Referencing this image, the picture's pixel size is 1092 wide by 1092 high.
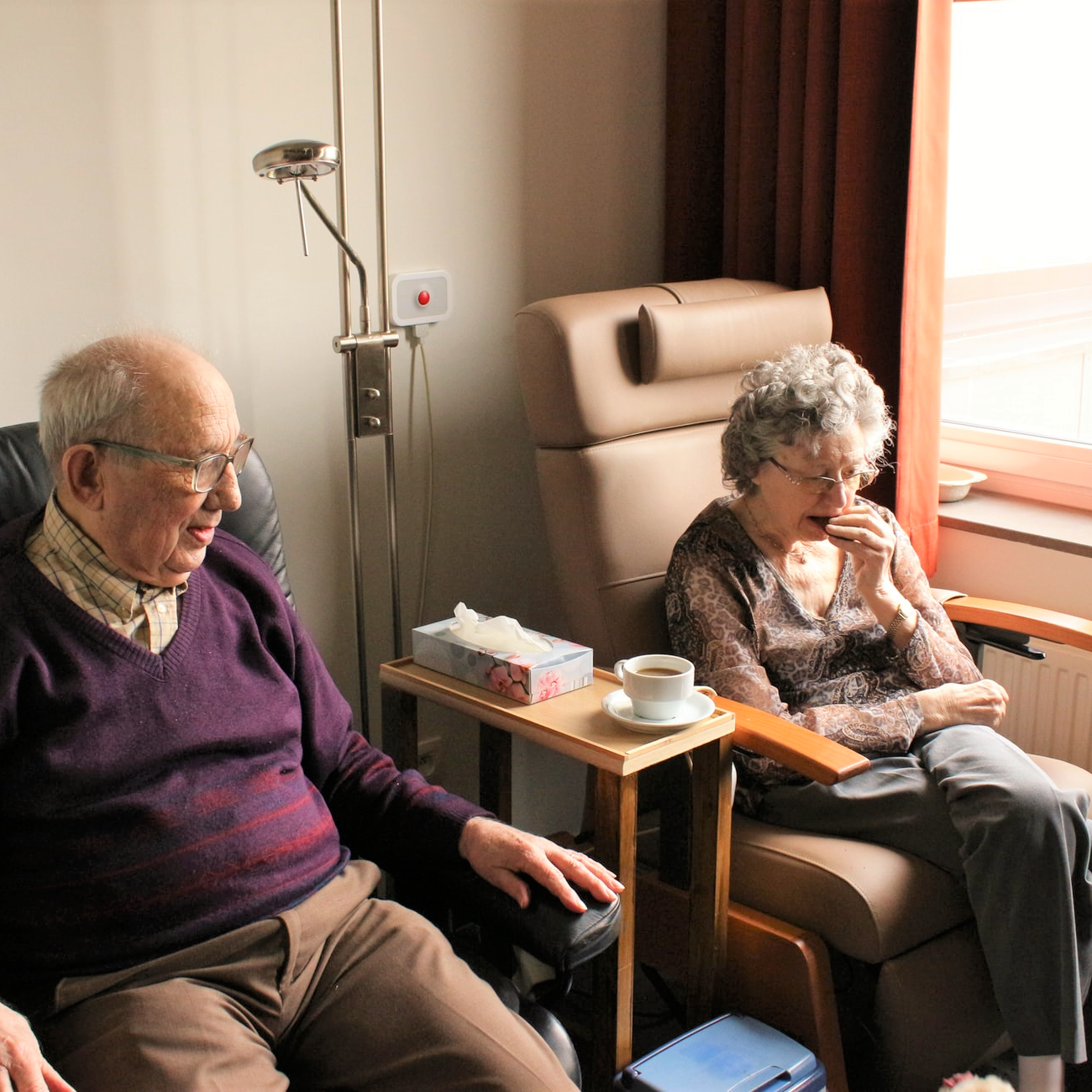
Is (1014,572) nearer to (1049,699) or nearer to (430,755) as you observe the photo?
(1049,699)

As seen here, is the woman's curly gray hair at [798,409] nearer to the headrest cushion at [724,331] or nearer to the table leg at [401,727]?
the headrest cushion at [724,331]

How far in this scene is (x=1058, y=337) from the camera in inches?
108

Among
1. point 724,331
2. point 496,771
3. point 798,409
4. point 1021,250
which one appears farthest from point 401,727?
point 1021,250

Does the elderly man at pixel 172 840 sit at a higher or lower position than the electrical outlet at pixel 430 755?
higher

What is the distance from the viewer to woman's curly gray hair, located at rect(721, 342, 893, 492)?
78.9 inches

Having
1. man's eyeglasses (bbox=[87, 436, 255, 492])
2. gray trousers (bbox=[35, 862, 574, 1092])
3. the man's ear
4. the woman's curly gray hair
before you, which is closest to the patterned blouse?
the woman's curly gray hair

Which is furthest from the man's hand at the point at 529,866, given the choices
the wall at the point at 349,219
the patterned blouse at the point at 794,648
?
the wall at the point at 349,219

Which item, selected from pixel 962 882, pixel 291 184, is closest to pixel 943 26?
pixel 291 184

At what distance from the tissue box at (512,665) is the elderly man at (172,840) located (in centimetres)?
27

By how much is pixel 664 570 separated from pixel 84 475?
3.54ft

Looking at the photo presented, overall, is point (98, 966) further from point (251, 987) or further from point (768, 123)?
point (768, 123)

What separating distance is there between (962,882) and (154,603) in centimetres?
121

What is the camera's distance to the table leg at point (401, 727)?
2002 mm

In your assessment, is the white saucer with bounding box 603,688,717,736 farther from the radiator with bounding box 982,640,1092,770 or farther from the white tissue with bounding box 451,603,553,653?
the radiator with bounding box 982,640,1092,770
